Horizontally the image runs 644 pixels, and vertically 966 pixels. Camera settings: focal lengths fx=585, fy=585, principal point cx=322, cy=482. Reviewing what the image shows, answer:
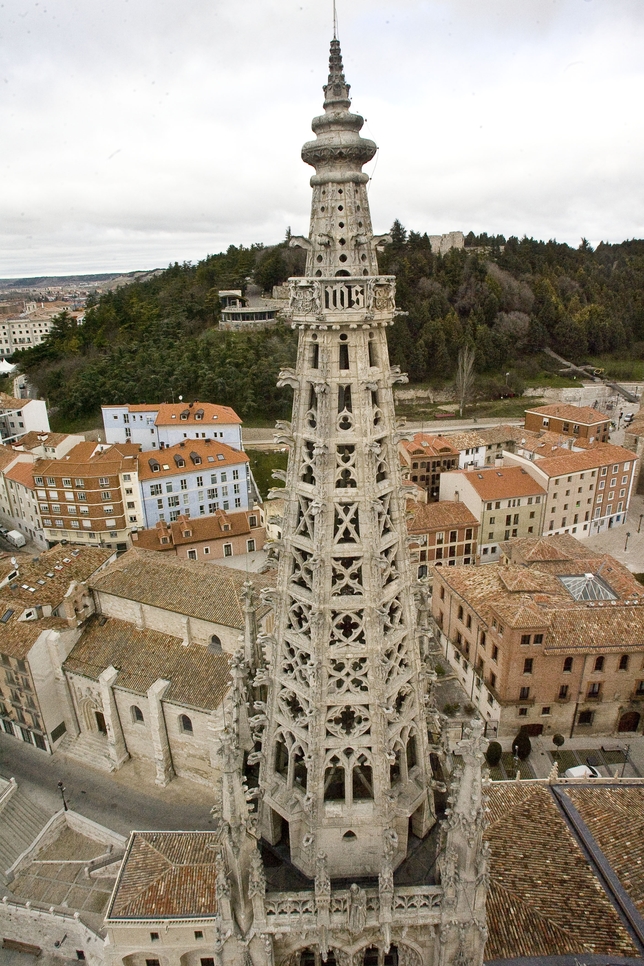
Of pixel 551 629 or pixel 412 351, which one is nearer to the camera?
pixel 551 629

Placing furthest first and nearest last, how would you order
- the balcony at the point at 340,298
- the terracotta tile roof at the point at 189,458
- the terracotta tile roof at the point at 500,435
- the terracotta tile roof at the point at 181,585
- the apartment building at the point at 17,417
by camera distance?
1. the apartment building at the point at 17,417
2. the terracotta tile roof at the point at 500,435
3. the terracotta tile roof at the point at 189,458
4. the terracotta tile roof at the point at 181,585
5. the balcony at the point at 340,298

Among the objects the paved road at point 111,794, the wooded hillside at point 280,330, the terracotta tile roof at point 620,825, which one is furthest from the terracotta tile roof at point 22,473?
the terracotta tile roof at point 620,825

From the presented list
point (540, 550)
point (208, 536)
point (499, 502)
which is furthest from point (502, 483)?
point (208, 536)

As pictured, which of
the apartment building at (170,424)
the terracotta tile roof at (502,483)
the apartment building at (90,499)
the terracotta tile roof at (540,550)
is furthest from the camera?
the apartment building at (170,424)

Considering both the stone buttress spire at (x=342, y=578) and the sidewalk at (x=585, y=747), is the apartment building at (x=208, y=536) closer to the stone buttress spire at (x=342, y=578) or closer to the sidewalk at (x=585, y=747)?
the sidewalk at (x=585, y=747)

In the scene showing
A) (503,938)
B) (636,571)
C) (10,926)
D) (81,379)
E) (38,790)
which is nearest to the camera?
(503,938)

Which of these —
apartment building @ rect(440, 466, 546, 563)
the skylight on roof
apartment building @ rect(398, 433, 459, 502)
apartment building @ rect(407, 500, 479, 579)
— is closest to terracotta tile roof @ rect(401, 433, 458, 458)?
apartment building @ rect(398, 433, 459, 502)

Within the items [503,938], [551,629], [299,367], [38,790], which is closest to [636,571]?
[551,629]

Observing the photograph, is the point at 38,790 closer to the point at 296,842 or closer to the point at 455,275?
the point at 296,842
